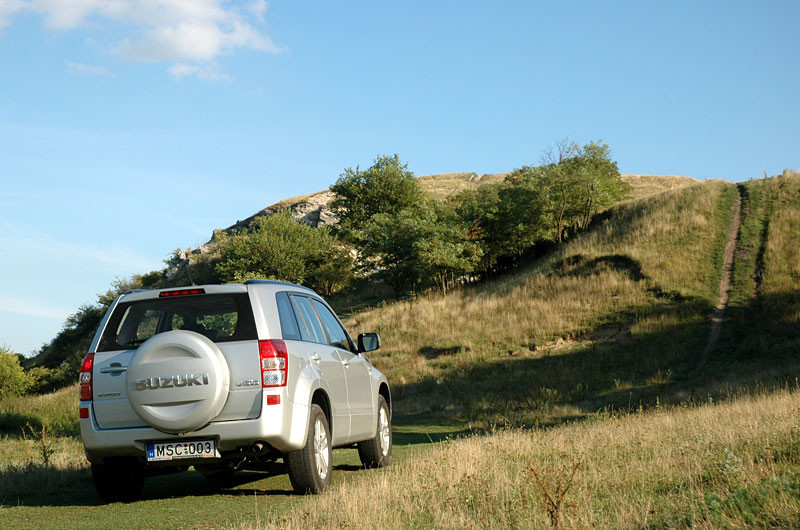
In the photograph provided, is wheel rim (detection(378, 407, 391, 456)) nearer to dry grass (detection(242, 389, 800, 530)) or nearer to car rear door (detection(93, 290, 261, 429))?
dry grass (detection(242, 389, 800, 530))

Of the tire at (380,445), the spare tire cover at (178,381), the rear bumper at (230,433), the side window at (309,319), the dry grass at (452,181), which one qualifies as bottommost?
the tire at (380,445)

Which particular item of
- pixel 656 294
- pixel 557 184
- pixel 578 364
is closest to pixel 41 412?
pixel 578 364

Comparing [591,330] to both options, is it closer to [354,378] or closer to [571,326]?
[571,326]

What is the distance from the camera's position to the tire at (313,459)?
7.36 metres

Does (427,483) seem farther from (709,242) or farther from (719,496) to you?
(709,242)

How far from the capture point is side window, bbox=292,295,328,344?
27.6ft

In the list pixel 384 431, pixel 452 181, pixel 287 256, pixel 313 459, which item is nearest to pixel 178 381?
pixel 313 459

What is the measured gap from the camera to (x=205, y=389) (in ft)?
22.7

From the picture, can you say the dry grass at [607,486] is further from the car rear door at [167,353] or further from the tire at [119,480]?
the tire at [119,480]

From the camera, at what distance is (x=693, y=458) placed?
24.0ft

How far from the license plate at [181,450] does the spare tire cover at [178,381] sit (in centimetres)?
17

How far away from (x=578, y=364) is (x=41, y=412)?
17.8 m

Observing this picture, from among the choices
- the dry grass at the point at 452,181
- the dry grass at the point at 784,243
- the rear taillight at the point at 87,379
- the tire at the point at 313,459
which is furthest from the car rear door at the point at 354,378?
the dry grass at the point at 452,181

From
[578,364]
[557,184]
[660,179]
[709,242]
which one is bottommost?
[578,364]
